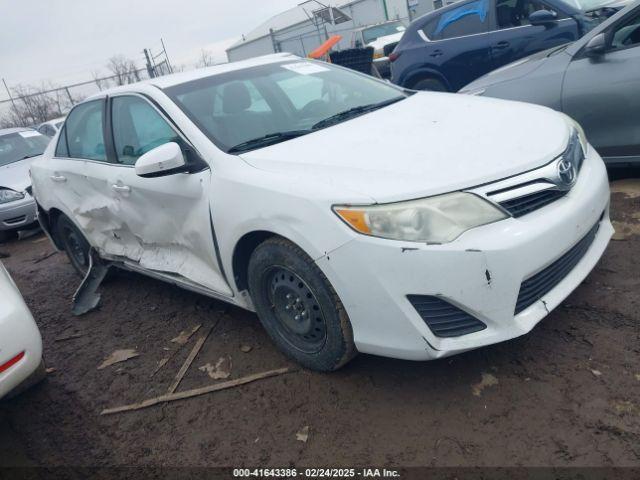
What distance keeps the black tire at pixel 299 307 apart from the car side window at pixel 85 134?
180cm

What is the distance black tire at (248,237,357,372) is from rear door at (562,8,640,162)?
8.83ft

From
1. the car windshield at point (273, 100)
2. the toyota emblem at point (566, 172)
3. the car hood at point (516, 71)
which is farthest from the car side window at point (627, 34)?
the toyota emblem at point (566, 172)

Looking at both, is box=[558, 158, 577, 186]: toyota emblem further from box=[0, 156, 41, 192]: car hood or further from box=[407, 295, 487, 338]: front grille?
box=[0, 156, 41, 192]: car hood

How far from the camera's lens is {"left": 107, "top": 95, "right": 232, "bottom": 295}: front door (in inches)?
111

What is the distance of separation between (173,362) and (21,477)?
3.08 ft

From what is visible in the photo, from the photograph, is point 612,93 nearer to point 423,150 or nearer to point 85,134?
point 423,150

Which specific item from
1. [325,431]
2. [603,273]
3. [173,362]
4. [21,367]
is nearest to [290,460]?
[325,431]

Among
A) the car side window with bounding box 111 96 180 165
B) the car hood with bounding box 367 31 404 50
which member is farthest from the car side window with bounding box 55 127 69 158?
the car hood with bounding box 367 31 404 50

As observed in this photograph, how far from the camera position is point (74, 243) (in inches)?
183

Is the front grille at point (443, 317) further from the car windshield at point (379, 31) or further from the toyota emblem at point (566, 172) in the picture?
the car windshield at point (379, 31)

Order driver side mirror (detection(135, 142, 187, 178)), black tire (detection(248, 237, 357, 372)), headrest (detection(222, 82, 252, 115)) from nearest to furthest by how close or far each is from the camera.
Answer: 1. black tire (detection(248, 237, 357, 372))
2. driver side mirror (detection(135, 142, 187, 178))
3. headrest (detection(222, 82, 252, 115))

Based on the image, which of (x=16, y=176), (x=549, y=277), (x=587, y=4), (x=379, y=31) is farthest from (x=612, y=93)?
(x=379, y=31)

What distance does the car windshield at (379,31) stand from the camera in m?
15.5

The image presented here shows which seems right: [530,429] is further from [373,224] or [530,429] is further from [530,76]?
[530,76]
